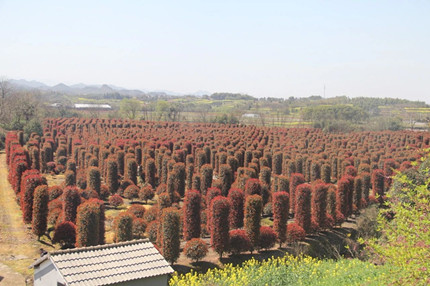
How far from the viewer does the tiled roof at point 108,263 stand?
12320 mm

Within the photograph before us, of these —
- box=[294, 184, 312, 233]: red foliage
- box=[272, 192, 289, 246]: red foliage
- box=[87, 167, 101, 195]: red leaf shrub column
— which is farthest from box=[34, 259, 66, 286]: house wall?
box=[87, 167, 101, 195]: red leaf shrub column

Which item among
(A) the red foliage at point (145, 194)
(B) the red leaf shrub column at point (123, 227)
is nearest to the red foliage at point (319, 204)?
(B) the red leaf shrub column at point (123, 227)

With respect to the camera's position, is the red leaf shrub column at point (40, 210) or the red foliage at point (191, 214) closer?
the red foliage at point (191, 214)

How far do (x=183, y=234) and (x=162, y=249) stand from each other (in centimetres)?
430

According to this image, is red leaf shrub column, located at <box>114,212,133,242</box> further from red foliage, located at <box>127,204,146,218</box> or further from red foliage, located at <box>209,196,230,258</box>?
red foliage, located at <box>127,204,146,218</box>

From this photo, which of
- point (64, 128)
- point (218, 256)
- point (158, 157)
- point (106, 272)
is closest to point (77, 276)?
point (106, 272)

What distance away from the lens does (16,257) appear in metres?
24.0

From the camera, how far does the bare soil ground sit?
70.5 feet

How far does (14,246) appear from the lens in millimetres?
25719

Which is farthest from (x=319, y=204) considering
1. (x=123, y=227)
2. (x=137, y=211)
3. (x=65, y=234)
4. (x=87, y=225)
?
(x=65, y=234)

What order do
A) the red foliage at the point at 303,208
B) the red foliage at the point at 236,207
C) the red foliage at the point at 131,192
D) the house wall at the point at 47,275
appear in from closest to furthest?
1. the house wall at the point at 47,275
2. the red foliage at the point at 236,207
3. the red foliage at the point at 303,208
4. the red foliage at the point at 131,192

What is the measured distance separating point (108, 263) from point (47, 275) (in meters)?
1.91

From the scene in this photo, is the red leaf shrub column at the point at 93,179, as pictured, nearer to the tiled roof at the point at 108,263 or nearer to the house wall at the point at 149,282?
the tiled roof at the point at 108,263

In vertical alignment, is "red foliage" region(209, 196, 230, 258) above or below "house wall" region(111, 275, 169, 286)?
below
